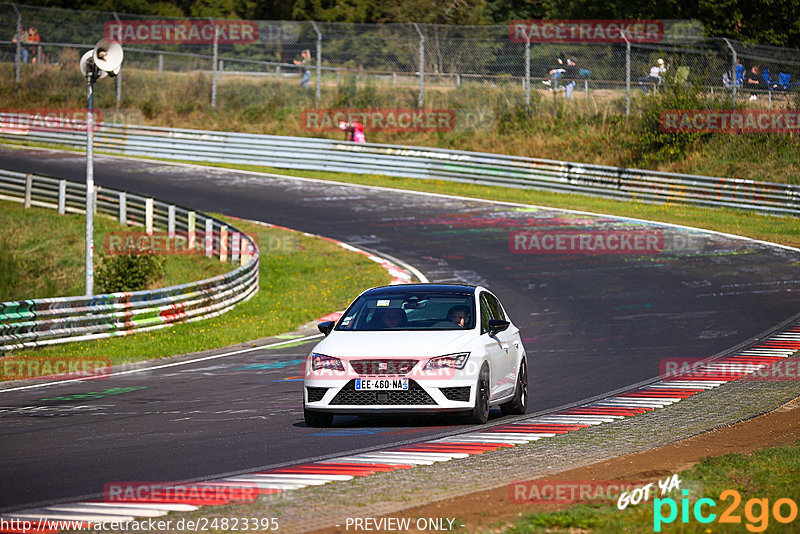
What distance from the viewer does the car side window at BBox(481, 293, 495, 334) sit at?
38.9ft

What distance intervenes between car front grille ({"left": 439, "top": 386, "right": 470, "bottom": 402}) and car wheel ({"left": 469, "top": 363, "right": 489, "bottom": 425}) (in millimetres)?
128

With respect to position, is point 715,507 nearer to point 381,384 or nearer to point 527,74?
point 381,384

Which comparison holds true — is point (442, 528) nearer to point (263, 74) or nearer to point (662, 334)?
point (662, 334)

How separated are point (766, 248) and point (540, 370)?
1477 cm

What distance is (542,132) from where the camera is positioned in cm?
4428

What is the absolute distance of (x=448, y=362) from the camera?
10883mm

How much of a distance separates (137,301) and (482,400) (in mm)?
11110

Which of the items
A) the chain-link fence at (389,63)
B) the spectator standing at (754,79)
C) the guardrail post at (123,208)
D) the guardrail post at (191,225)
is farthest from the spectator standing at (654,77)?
the guardrail post at (123,208)

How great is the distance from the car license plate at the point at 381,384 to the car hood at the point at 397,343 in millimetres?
239

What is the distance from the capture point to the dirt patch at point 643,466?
6.86 m

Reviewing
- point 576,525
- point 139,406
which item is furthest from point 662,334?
point 576,525

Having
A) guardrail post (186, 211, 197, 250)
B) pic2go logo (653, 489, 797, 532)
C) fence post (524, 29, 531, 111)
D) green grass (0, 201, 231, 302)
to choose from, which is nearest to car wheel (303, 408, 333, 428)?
pic2go logo (653, 489, 797, 532)

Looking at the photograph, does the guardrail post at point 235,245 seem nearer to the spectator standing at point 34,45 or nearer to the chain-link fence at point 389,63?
the chain-link fence at point 389,63

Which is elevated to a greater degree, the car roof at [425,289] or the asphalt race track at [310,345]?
the car roof at [425,289]
